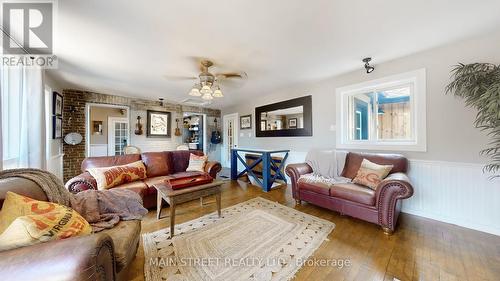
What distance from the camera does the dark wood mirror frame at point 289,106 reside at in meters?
3.82

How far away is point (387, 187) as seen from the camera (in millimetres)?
2008

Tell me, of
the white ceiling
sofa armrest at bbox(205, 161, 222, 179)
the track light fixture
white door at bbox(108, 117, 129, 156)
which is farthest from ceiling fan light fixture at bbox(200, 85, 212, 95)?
white door at bbox(108, 117, 129, 156)

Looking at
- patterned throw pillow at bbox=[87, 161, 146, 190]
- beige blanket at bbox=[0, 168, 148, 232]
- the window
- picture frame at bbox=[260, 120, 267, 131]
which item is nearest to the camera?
beige blanket at bbox=[0, 168, 148, 232]

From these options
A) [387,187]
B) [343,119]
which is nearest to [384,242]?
[387,187]

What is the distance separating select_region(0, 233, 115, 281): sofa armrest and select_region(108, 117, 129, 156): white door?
6.16 metres

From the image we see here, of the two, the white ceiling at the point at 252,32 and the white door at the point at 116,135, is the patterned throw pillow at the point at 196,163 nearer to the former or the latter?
the white ceiling at the point at 252,32

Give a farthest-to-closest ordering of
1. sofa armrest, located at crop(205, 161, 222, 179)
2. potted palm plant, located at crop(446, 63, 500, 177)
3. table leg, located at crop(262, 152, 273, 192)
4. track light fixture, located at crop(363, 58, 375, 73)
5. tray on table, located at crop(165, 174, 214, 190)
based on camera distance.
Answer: table leg, located at crop(262, 152, 273, 192), sofa armrest, located at crop(205, 161, 222, 179), track light fixture, located at crop(363, 58, 375, 73), tray on table, located at crop(165, 174, 214, 190), potted palm plant, located at crop(446, 63, 500, 177)

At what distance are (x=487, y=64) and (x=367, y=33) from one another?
136cm

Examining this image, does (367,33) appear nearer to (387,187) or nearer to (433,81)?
(433,81)

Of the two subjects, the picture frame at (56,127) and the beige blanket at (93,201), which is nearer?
the beige blanket at (93,201)

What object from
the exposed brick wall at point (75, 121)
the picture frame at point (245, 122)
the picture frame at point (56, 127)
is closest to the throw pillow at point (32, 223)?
the picture frame at point (56, 127)

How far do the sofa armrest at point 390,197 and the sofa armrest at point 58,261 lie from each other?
2.47 m

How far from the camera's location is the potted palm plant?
1.77m

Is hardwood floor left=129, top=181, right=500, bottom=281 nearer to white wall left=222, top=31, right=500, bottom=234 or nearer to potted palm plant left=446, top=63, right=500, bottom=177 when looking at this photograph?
white wall left=222, top=31, right=500, bottom=234
